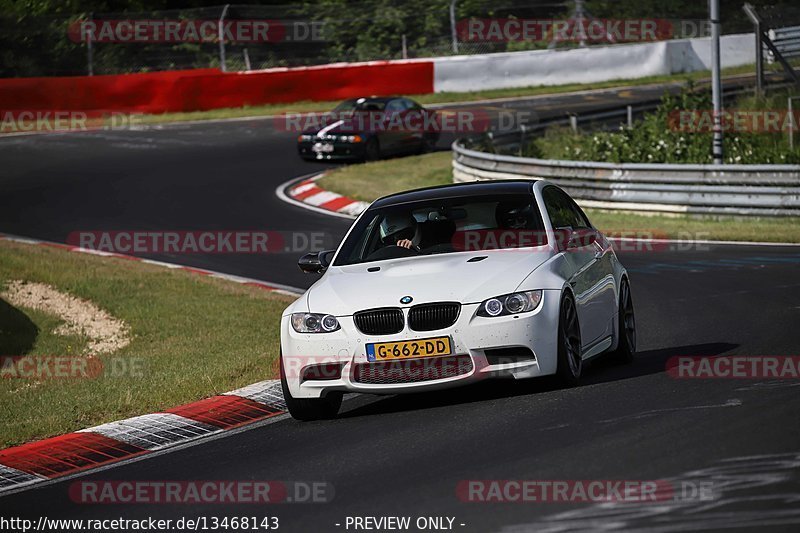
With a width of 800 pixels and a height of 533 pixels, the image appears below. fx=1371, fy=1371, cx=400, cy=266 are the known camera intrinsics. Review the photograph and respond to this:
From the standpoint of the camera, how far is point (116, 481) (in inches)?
303

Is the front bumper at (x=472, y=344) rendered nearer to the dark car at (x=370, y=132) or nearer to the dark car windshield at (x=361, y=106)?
the dark car at (x=370, y=132)

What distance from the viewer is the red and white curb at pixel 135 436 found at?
27.5 ft

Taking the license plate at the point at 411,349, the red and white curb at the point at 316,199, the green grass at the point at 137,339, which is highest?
the license plate at the point at 411,349

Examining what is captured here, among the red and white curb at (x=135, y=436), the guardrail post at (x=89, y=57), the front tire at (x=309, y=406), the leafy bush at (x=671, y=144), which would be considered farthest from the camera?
the guardrail post at (x=89, y=57)

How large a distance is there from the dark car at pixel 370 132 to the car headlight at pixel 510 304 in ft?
71.0

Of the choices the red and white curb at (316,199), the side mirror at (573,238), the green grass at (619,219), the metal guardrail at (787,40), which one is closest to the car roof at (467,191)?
the side mirror at (573,238)

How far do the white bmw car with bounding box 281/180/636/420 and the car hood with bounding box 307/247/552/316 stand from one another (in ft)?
0.03

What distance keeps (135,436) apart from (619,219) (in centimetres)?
1374

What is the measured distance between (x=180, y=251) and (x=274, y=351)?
8.82 metres

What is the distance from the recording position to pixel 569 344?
900 centimetres

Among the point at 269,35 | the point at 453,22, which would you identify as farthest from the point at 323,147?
the point at 453,22

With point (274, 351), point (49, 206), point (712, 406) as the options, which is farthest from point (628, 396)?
point (49, 206)

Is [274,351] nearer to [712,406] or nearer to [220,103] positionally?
[712,406]

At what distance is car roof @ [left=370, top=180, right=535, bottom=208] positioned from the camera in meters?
10.1
